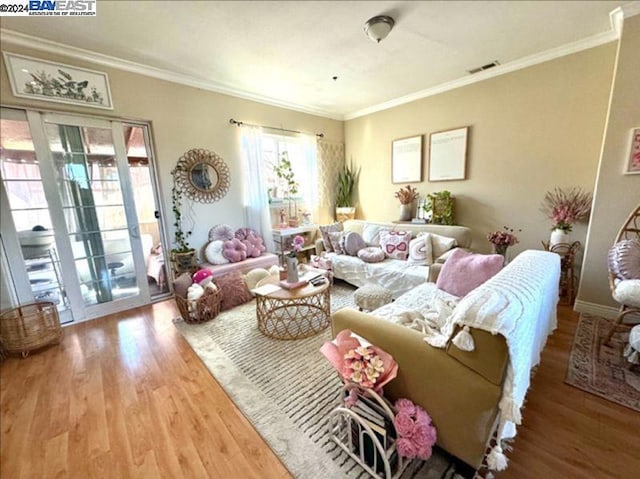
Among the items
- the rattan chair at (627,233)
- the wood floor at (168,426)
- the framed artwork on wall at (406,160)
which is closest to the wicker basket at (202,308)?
the wood floor at (168,426)

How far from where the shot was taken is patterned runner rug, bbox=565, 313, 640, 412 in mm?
1579

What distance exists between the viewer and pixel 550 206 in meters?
3.01

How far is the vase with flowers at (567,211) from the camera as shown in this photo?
2742mm

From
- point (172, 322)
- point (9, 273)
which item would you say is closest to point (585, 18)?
point (172, 322)

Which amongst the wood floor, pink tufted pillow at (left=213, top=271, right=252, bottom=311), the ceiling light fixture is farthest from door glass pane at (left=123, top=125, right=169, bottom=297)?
the ceiling light fixture

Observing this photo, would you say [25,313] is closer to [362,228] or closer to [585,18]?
[362,228]

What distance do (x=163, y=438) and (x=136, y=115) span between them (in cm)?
314

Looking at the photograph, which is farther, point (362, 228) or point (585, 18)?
point (362, 228)

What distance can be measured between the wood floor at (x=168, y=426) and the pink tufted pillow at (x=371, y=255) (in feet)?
5.53

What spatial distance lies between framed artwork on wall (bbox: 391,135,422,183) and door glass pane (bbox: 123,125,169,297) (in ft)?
11.6

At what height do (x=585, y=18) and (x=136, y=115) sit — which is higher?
(x=585, y=18)

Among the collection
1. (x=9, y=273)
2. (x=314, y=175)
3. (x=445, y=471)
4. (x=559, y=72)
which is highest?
(x=559, y=72)

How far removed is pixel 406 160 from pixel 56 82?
4232 mm

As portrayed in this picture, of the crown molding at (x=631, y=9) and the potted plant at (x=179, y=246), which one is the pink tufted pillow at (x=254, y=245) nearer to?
the potted plant at (x=179, y=246)
